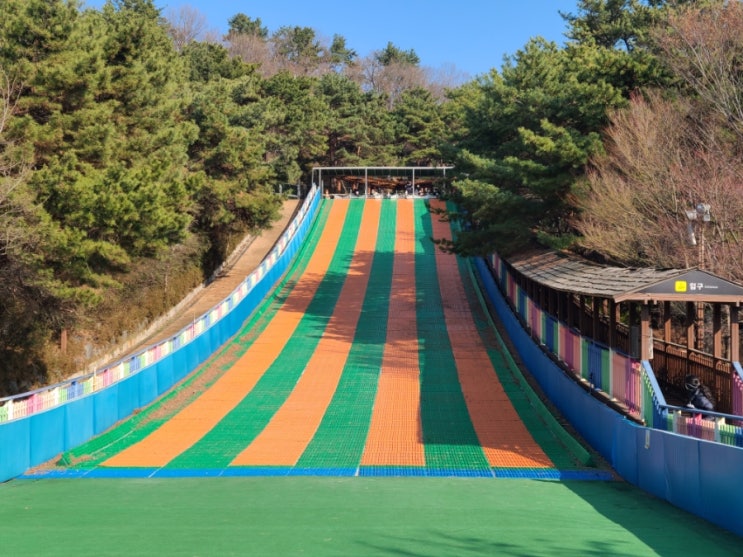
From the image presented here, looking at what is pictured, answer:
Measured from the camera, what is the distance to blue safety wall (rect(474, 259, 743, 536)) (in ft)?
28.6

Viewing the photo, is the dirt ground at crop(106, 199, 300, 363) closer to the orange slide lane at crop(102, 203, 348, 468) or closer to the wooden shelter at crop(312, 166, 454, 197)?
the orange slide lane at crop(102, 203, 348, 468)

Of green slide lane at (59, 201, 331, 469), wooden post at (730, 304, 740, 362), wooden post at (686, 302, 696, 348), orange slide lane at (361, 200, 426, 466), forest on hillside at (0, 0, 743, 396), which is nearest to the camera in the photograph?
wooden post at (730, 304, 740, 362)

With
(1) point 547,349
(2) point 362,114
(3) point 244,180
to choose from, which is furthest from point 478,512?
(2) point 362,114

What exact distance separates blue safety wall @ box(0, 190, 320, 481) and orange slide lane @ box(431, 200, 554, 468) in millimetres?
6797

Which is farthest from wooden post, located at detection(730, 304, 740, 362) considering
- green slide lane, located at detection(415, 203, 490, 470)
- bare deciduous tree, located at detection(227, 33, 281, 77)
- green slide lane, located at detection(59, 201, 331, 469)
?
bare deciduous tree, located at detection(227, 33, 281, 77)

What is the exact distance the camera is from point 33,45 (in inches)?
872

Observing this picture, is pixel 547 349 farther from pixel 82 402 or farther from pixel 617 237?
pixel 82 402

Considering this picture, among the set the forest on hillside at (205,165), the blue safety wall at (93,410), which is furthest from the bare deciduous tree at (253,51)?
the blue safety wall at (93,410)

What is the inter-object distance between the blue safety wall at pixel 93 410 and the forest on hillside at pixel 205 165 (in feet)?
8.37

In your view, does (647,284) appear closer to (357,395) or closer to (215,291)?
(357,395)

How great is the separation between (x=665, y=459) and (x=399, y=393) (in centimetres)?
928

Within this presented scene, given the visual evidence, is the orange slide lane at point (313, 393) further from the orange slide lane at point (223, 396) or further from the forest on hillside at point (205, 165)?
the forest on hillside at point (205, 165)

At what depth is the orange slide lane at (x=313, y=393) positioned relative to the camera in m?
14.1

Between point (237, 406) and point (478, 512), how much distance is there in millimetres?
9687
